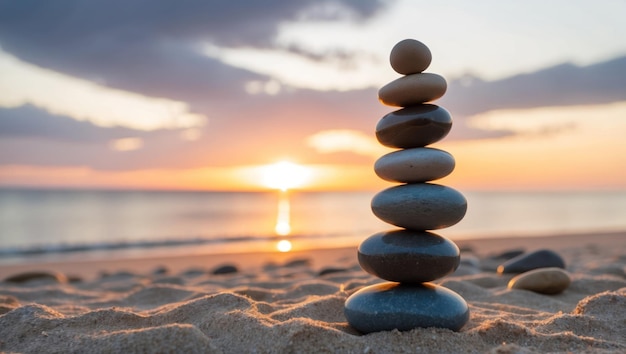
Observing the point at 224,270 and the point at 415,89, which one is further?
the point at 224,270

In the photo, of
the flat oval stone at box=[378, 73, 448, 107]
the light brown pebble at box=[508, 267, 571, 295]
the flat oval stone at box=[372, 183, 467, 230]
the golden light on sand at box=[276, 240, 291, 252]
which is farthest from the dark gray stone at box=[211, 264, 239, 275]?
the golden light on sand at box=[276, 240, 291, 252]

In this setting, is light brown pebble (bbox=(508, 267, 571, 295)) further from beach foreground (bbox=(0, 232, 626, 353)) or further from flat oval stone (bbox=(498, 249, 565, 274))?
flat oval stone (bbox=(498, 249, 565, 274))

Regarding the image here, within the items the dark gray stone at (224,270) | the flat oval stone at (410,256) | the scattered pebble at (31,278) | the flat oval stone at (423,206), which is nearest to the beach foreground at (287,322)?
the flat oval stone at (410,256)

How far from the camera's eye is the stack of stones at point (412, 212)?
312 cm

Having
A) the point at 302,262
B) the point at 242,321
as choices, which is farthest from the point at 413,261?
the point at 302,262

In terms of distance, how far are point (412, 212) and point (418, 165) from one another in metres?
0.33

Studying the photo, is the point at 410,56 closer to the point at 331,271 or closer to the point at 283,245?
the point at 331,271

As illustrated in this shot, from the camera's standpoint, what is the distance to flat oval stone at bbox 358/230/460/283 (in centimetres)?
321

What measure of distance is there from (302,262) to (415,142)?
6558 mm

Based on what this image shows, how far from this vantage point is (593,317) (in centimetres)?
337

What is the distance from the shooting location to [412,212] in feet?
10.7

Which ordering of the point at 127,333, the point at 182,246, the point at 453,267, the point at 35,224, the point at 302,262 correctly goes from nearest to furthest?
the point at 127,333, the point at 453,267, the point at 302,262, the point at 182,246, the point at 35,224

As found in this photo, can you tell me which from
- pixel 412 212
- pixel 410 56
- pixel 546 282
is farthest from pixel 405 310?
pixel 546 282

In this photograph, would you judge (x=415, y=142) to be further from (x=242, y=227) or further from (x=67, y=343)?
(x=242, y=227)
